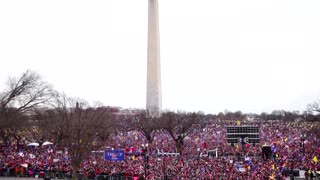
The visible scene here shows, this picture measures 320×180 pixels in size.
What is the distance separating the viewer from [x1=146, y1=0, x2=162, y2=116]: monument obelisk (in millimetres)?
67625

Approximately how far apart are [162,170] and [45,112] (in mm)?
41924

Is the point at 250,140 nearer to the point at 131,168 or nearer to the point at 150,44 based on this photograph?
the point at 131,168

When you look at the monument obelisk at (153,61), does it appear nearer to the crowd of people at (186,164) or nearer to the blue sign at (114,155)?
the crowd of people at (186,164)

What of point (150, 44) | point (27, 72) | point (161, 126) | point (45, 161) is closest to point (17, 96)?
point (27, 72)

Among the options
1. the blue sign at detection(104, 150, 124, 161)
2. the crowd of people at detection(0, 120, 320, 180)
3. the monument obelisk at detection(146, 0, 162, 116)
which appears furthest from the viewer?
the monument obelisk at detection(146, 0, 162, 116)

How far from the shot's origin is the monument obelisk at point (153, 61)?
67625mm

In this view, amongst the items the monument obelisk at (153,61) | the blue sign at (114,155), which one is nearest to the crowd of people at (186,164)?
the blue sign at (114,155)

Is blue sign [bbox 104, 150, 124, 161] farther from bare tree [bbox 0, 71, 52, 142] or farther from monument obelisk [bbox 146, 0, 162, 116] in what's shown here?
monument obelisk [bbox 146, 0, 162, 116]

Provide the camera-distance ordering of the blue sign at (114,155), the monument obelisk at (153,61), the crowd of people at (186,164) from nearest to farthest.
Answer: the crowd of people at (186,164), the blue sign at (114,155), the monument obelisk at (153,61)

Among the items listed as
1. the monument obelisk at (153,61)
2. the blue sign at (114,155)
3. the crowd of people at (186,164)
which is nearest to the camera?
the crowd of people at (186,164)

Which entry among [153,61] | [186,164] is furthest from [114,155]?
[153,61]

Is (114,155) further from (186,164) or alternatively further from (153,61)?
(153,61)

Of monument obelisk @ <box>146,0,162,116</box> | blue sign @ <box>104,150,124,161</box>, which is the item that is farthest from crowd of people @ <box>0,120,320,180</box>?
monument obelisk @ <box>146,0,162,116</box>

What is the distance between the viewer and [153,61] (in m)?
68.5
